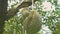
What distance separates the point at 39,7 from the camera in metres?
0.96

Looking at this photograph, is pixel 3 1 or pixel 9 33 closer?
pixel 3 1

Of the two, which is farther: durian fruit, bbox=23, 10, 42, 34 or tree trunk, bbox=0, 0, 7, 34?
tree trunk, bbox=0, 0, 7, 34

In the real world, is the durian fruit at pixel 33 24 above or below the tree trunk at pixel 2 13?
below

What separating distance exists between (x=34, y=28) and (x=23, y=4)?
10 cm

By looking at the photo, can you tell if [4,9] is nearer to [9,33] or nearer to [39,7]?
[9,33]

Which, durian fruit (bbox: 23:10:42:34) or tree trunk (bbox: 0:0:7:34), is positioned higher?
tree trunk (bbox: 0:0:7:34)

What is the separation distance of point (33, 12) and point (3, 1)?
0.13 metres

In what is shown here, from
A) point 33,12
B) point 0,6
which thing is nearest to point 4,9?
point 0,6

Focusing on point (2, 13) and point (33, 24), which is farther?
point (2, 13)

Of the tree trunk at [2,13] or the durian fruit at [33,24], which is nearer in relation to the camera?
the durian fruit at [33,24]

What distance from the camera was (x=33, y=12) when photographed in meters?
0.27

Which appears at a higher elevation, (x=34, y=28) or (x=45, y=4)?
(x=45, y=4)

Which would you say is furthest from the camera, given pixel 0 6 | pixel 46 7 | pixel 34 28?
pixel 46 7

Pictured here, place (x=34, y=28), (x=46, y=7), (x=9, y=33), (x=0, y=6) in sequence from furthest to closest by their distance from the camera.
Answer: (x=46, y=7)
(x=9, y=33)
(x=0, y=6)
(x=34, y=28)
